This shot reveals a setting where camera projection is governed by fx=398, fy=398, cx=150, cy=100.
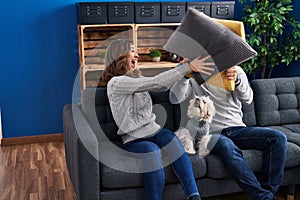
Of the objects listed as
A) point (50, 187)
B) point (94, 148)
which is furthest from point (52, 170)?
point (94, 148)

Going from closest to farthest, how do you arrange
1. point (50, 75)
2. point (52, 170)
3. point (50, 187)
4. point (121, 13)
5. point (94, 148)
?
point (94, 148), point (50, 187), point (52, 170), point (121, 13), point (50, 75)

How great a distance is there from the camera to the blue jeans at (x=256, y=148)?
2.24 meters

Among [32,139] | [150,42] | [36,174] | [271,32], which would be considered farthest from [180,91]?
[32,139]

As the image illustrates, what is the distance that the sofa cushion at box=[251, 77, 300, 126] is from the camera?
2.82 m

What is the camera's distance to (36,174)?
3.04 metres

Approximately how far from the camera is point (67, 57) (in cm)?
379

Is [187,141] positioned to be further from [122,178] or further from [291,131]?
[291,131]

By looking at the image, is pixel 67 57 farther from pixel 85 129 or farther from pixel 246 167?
pixel 246 167

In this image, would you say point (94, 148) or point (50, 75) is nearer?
point (94, 148)

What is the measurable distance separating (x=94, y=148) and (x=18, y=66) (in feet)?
6.29

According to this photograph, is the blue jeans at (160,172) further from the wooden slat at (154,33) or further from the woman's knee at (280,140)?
the wooden slat at (154,33)

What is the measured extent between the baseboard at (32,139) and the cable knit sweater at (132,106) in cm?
162

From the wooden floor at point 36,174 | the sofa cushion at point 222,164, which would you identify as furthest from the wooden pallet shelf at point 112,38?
the sofa cushion at point 222,164

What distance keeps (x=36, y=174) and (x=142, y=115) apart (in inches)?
46.6
